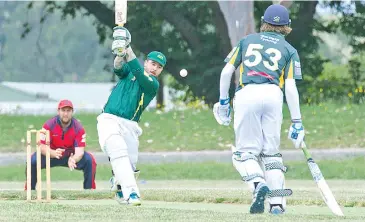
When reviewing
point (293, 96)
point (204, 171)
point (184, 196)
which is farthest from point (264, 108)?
point (204, 171)

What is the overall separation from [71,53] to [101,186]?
6572 cm

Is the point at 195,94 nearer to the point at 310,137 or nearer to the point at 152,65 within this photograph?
the point at 310,137

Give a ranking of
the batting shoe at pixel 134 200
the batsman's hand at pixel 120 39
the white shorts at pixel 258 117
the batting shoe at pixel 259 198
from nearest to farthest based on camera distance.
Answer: the batting shoe at pixel 259 198
the white shorts at pixel 258 117
the batsman's hand at pixel 120 39
the batting shoe at pixel 134 200

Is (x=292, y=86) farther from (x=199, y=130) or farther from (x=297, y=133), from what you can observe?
(x=199, y=130)

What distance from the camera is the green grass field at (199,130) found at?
77.1 feet

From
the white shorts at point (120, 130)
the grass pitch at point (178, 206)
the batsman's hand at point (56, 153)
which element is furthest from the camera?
the batsman's hand at point (56, 153)

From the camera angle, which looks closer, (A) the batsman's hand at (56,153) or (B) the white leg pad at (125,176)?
(B) the white leg pad at (125,176)

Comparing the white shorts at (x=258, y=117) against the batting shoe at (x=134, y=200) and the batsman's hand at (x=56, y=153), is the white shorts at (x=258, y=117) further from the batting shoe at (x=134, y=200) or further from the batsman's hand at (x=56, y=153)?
the batsman's hand at (x=56, y=153)

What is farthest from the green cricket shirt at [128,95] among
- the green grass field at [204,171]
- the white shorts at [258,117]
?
the green grass field at [204,171]

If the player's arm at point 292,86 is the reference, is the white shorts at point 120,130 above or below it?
below

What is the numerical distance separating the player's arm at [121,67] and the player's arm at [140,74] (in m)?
0.07

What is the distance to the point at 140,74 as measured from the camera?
12352 mm

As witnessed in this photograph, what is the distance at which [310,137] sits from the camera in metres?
23.8

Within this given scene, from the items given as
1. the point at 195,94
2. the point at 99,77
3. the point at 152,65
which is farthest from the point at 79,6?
the point at 99,77
